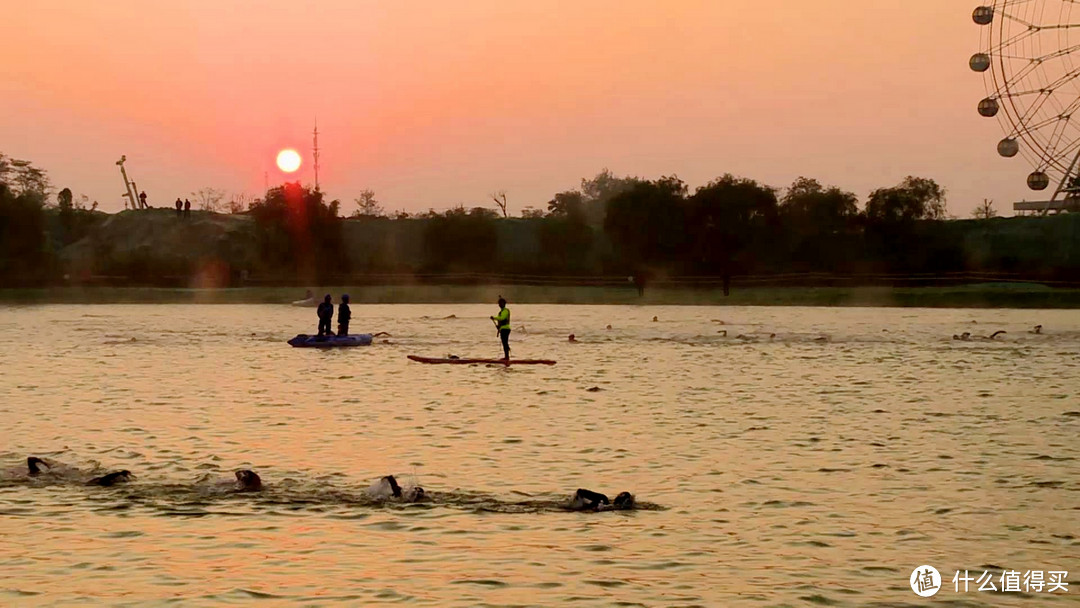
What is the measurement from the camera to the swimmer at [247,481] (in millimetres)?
17953

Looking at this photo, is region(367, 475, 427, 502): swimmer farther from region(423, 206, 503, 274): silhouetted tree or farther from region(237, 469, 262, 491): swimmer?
region(423, 206, 503, 274): silhouetted tree

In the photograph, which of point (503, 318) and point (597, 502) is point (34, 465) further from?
point (503, 318)

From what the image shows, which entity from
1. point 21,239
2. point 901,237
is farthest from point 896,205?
point 21,239

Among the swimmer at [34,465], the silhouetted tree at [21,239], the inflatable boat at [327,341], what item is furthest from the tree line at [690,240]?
the swimmer at [34,465]

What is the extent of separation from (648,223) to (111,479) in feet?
295

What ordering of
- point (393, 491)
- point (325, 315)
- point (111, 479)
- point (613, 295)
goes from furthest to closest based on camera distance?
point (613, 295)
point (325, 315)
point (111, 479)
point (393, 491)

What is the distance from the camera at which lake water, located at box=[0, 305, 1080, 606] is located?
13352 millimetres

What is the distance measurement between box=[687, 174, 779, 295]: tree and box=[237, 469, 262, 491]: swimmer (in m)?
85.0

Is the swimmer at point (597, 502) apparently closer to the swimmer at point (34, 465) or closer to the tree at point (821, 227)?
the swimmer at point (34, 465)

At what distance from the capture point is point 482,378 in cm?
3722

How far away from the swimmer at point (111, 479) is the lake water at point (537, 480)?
0.26 m

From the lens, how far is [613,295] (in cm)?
9125

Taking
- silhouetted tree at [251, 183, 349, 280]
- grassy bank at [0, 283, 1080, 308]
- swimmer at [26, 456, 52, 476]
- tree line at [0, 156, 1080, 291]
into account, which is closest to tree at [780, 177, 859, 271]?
tree line at [0, 156, 1080, 291]

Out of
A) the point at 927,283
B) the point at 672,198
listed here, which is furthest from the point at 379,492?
the point at 672,198
